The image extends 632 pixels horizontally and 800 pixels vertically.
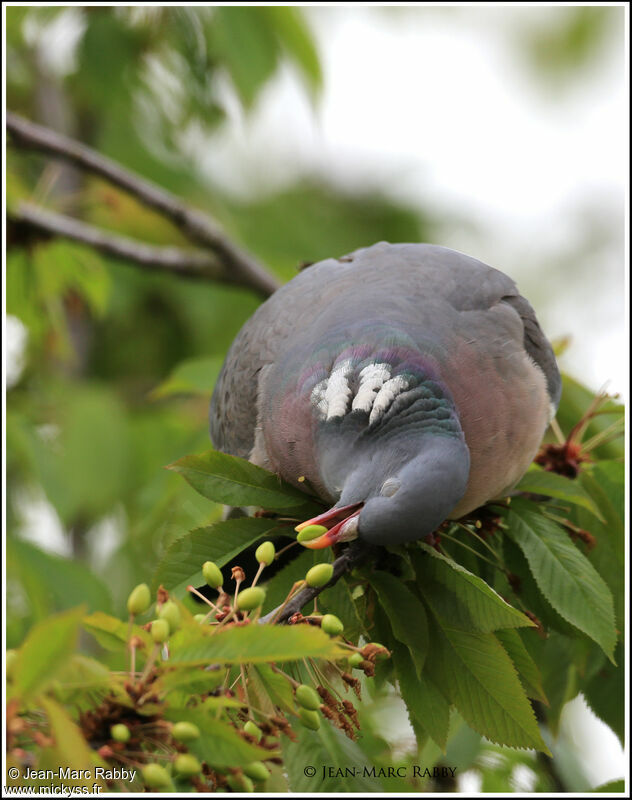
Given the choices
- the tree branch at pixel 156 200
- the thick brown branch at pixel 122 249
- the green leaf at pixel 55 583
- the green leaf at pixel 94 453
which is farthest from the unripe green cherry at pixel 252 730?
the green leaf at pixel 94 453

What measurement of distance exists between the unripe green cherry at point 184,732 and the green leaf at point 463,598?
33.7 inches

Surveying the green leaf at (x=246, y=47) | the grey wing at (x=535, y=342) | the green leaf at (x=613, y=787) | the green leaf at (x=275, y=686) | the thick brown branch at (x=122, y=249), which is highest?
the green leaf at (x=246, y=47)

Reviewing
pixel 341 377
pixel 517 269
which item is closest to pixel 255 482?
pixel 341 377

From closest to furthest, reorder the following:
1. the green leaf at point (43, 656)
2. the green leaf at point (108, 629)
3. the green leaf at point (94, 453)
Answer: the green leaf at point (43, 656), the green leaf at point (108, 629), the green leaf at point (94, 453)

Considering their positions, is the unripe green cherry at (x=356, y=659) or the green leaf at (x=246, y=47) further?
the green leaf at (x=246, y=47)

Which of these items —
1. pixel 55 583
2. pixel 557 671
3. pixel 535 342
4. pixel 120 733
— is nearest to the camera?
pixel 120 733

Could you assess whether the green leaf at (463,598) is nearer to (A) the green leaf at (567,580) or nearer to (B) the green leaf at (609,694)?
(A) the green leaf at (567,580)

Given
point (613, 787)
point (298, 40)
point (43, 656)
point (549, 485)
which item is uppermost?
point (298, 40)

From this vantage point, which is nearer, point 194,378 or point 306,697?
point 306,697

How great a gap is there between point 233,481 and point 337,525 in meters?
0.41

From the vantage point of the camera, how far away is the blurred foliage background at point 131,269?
491 centimetres

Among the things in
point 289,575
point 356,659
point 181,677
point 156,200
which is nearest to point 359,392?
point 289,575

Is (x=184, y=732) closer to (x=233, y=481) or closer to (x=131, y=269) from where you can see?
(x=233, y=481)

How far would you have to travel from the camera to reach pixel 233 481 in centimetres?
246
